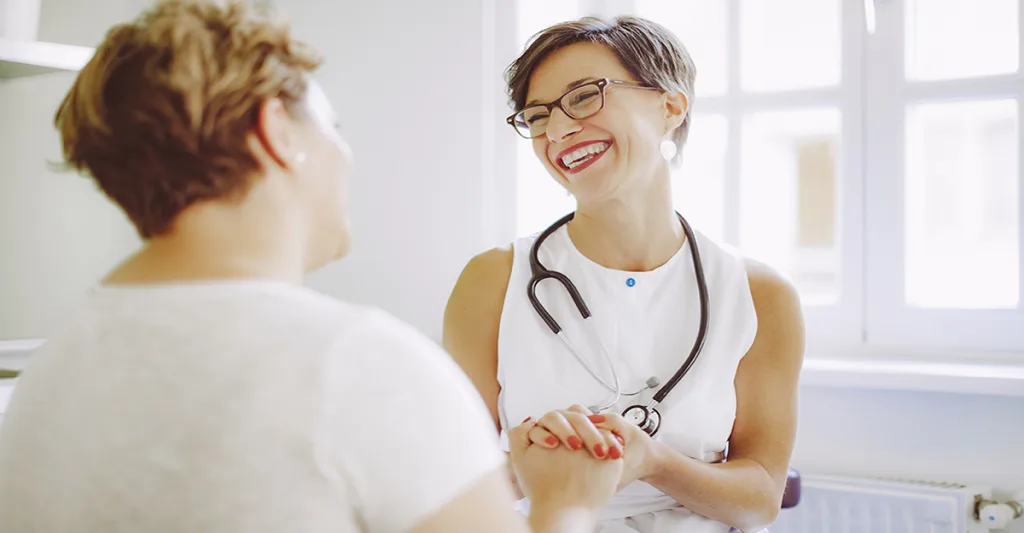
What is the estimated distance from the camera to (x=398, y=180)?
254 cm

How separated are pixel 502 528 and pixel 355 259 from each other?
210 cm

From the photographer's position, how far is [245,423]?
21.1 inches

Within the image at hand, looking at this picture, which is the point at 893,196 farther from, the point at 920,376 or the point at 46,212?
the point at 46,212

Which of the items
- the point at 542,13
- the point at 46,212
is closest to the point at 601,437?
the point at 542,13

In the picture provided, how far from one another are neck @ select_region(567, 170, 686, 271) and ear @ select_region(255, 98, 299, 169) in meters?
0.86

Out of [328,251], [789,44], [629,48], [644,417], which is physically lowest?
[644,417]

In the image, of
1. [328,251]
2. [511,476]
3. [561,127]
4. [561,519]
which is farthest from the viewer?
[561,127]

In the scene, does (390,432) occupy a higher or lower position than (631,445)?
higher

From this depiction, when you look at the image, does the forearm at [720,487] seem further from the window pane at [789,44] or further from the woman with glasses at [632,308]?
the window pane at [789,44]

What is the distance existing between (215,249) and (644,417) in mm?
819

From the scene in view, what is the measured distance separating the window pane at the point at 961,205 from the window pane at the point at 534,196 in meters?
0.92

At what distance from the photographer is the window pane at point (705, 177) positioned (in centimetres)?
242

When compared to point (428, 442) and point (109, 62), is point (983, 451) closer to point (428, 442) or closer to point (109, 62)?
point (428, 442)

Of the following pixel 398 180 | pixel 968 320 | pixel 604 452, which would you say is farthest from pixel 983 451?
pixel 398 180
